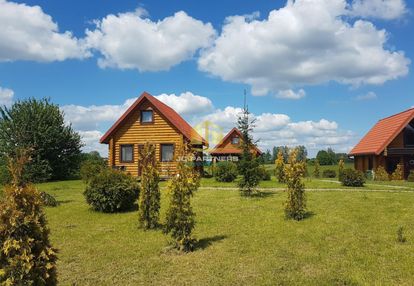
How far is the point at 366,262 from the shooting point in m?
7.88

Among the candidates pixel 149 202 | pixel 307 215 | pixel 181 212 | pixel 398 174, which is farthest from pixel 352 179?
pixel 181 212

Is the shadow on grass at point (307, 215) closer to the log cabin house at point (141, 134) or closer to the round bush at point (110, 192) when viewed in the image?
the round bush at point (110, 192)

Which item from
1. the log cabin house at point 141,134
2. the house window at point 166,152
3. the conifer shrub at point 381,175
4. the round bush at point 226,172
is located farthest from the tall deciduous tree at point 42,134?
the conifer shrub at point 381,175

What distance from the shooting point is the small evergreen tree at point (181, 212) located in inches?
360

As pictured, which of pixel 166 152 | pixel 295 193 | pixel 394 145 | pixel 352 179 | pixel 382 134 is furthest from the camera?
pixel 382 134

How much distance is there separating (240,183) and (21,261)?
12136mm

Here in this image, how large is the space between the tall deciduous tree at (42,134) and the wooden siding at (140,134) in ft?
22.4

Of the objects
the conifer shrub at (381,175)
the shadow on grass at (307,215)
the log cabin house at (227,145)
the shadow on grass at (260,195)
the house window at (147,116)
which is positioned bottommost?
the shadow on grass at (307,215)

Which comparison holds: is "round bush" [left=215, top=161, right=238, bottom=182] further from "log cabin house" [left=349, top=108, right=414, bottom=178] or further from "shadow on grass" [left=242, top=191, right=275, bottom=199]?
"log cabin house" [left=349, top=108, right=414, bottom=178]

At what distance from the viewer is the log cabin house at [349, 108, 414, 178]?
1228 inches

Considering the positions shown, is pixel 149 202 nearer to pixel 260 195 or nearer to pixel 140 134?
pixel 260 195

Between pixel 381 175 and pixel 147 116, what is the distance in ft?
61.3

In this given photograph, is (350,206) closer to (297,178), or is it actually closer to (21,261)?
(297,178)

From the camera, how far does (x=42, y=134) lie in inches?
1234
